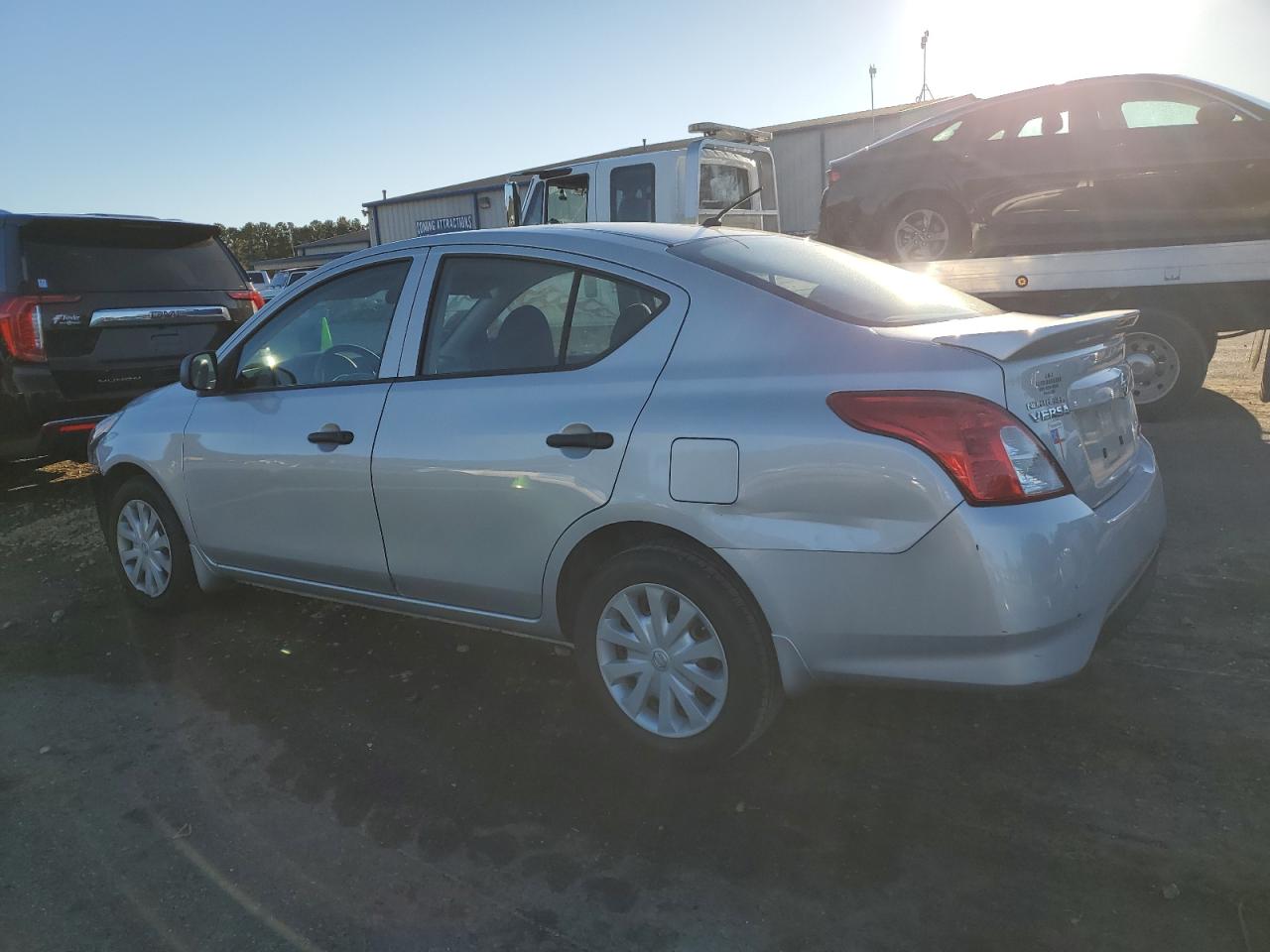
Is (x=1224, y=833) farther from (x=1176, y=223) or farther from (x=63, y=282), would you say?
(x=63, y=282)

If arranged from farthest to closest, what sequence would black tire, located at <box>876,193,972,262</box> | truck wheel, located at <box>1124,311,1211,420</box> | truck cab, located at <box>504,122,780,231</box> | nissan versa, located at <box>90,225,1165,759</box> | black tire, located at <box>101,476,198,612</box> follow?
1. truck cab, located at <box>504,122,780,231</box>
2. black tire, located at <box>876,193,972,262</box>
3. truck wheel, located at <box>1124,311,1211,420</box>
4. black tire, located at <box>101,476,198,612</box>
5. nissan versa, located at <box>90,225,1165,759</box>

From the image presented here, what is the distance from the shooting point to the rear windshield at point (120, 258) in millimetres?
5895

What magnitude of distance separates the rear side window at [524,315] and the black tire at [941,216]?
16.3 feet

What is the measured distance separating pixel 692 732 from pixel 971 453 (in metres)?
1.18

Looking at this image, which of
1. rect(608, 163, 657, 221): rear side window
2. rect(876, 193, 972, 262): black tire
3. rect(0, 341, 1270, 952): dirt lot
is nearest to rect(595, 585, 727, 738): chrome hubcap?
rect(0, 341, 1270, 952): dirt lot

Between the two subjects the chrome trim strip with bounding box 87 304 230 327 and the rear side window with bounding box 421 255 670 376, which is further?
the chrome trim strip with bounding box 87 304 230 327

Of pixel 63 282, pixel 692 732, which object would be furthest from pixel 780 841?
pixel 63 282

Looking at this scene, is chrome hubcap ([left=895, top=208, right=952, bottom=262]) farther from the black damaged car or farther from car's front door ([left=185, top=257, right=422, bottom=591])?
car's front door ([left=185, top=257, right=422, bottom=591])

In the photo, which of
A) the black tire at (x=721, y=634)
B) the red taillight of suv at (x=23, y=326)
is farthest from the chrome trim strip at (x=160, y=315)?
the black tire at (x=721, y=634)

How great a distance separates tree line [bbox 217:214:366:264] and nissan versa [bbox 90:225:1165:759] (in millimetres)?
87871

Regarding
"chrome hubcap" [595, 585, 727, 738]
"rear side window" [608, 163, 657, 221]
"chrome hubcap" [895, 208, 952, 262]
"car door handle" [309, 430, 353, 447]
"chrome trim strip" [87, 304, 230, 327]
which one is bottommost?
"chrome hubcap" [595, 585, 727, 738]

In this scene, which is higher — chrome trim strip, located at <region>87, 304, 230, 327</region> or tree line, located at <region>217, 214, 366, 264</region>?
tree line, located at <region>217, 214, 366, 264</region>

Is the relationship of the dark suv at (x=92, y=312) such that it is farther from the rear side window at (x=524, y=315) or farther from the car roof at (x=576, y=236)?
the rear side window at (x=524, y=315)

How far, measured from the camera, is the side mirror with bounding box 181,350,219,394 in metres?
3.88
